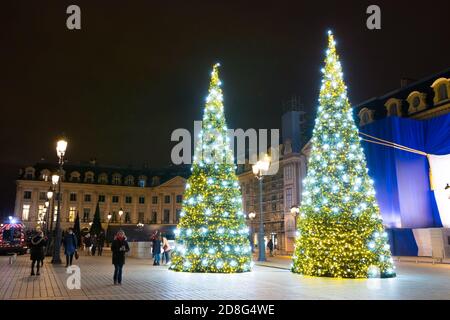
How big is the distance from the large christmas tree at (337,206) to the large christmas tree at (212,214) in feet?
8.34

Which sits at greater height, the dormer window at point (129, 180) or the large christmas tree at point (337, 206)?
the dormer window at point (129, 180)

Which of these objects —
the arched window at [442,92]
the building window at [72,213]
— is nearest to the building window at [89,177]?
the building window at [72,213]

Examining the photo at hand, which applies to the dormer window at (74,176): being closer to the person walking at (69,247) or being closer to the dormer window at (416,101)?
the dormer window at (416,101)

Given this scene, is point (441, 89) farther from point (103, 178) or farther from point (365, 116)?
point (103, 178)

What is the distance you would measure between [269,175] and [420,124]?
88.7 ft

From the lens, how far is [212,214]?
55.8 feet

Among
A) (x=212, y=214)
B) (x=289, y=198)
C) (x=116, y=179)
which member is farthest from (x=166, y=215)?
(x=212, y=214)

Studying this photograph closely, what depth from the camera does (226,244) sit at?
16797 mm

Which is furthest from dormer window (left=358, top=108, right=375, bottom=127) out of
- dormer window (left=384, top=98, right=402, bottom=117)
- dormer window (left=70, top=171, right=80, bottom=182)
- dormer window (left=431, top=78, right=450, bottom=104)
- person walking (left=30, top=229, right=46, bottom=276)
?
dormer window (left=70, top=171, right=80, bottom=182)

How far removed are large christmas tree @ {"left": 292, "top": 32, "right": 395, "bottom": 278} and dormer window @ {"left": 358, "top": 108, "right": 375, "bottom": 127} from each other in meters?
24.0

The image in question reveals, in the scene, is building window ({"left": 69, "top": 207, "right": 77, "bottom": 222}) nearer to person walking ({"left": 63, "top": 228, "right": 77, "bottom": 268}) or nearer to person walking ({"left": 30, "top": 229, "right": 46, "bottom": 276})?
person walking ({"left": 63, "top": 228, "right": 77, "bottom": 268})

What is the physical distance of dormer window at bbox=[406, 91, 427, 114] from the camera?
114 feet

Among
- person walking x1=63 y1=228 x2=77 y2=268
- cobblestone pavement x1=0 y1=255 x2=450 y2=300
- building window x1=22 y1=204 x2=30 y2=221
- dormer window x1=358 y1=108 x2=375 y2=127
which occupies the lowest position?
cobblestone pavement x1=0 y1=255 x2=450 y2=300

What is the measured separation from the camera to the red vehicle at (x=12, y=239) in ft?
102
